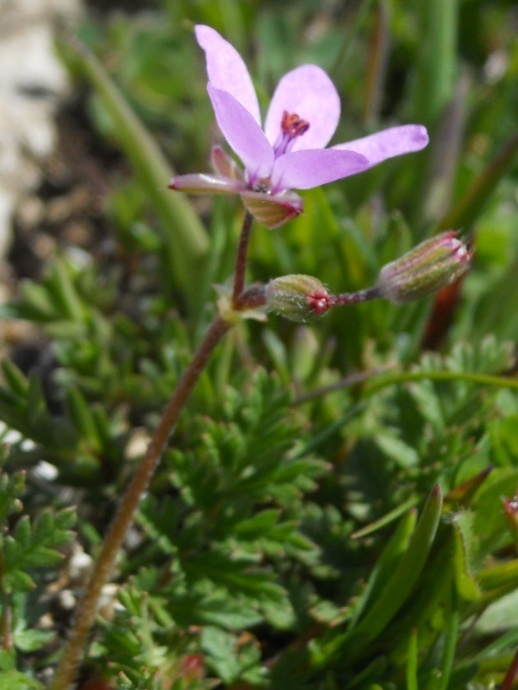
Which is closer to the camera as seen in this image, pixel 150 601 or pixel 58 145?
pixel 150 601

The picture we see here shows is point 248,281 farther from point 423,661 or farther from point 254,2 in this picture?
point 254,2

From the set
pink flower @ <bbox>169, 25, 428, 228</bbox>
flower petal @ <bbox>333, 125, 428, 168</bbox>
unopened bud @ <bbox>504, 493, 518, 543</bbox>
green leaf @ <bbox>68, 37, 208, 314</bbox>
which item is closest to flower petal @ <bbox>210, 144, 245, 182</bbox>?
pink flower @ <bbox>169, 25, 428, 228</bbox>

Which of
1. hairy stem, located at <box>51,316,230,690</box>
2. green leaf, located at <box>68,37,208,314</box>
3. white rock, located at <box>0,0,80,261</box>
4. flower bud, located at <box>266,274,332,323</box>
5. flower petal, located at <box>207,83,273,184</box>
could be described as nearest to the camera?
flower petal, located at <box>207,83,273,184</box>

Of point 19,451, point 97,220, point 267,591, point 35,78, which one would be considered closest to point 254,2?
point 35,78

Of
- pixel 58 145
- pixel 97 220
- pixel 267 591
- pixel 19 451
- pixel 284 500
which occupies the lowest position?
pixel 267 591

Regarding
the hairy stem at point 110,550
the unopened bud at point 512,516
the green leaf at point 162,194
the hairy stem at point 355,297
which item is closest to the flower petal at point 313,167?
the hairy stem at point 355,297

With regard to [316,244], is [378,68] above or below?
above

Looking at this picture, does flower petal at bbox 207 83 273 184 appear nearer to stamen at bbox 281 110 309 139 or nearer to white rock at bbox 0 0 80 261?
stamen at bbox 281 110 309 139
